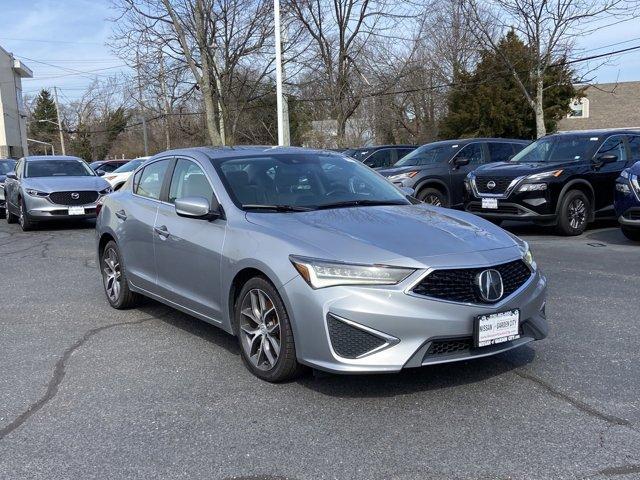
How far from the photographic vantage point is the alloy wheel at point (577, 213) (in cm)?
1107

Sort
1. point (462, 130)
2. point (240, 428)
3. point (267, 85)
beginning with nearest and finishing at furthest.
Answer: point (240, 428)
point (267, 85)
point (462, 130)

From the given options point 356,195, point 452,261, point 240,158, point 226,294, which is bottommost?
point 226,294

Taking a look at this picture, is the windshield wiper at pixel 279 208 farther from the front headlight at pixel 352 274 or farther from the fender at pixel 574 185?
the fender at pixel 574 185

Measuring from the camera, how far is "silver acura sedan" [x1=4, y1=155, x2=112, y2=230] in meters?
13.5

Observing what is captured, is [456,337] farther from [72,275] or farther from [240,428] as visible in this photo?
[72,275]

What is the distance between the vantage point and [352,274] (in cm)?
383

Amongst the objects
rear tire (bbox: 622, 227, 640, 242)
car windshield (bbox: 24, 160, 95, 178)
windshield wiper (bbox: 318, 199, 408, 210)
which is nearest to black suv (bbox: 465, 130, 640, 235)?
rear tire (bbox: 622, 227, 640, 242)

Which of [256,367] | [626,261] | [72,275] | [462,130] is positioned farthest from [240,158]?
[462,130]

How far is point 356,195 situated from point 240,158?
991 millimetres

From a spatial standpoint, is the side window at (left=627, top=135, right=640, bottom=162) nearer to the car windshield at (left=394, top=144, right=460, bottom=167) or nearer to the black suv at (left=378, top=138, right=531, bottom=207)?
the black suv at (left=378, top=138, right=531, bottom=207)

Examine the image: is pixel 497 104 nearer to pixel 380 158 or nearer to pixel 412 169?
pixel 380 158

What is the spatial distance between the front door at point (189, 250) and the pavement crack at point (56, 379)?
0.76 metres

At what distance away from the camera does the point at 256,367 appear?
441 cm

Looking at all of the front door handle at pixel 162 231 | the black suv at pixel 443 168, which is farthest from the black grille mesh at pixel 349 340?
the black suv at pixel 443 168
